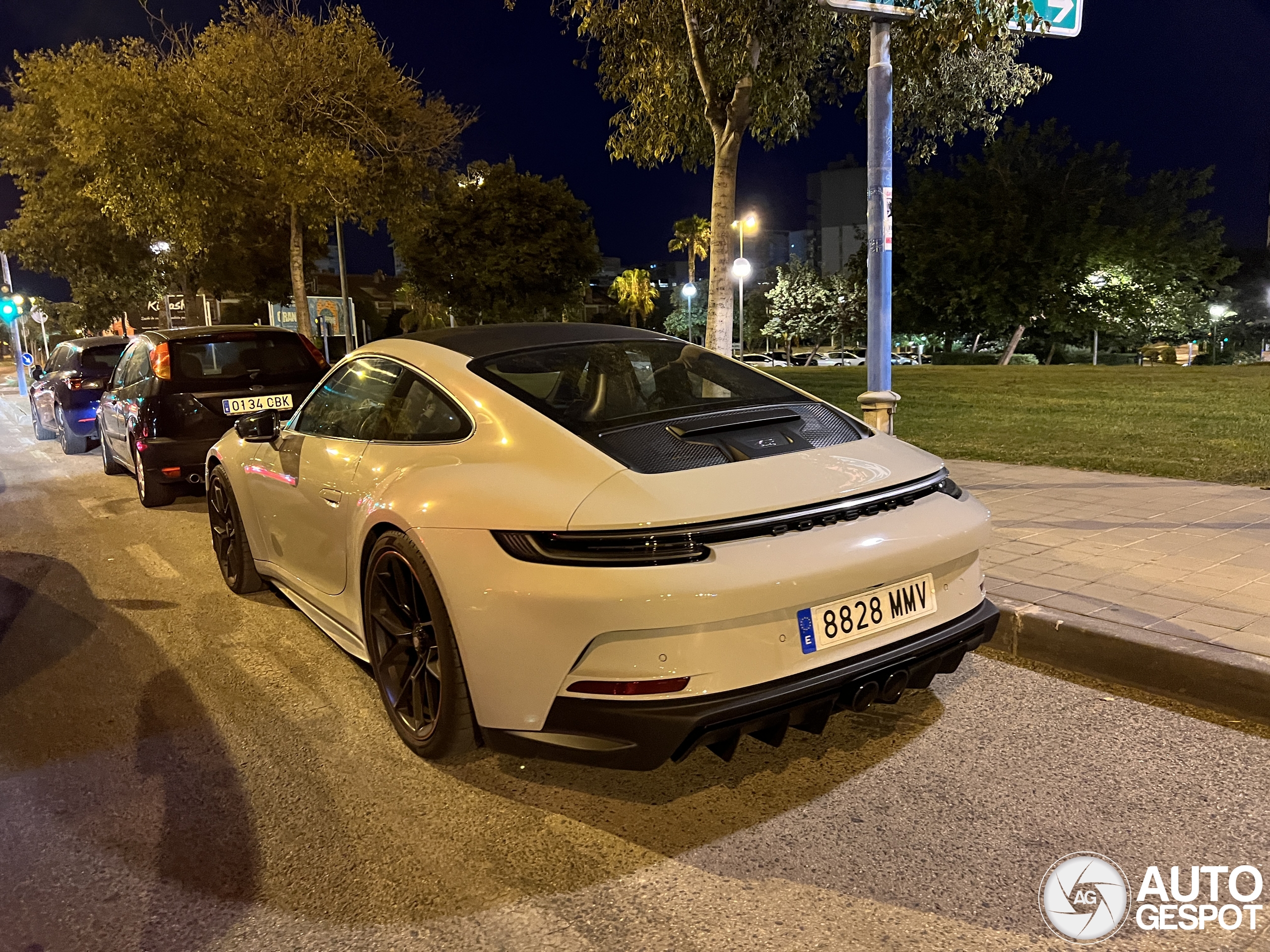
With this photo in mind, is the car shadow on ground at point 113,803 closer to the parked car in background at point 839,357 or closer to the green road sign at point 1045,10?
the green road sign at point 1045,10

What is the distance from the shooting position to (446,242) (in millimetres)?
30562

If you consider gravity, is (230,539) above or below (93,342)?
below

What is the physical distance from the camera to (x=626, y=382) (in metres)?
3.57

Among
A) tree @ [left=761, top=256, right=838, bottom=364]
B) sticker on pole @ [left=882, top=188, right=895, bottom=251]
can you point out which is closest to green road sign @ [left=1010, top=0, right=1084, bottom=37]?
sticker on pole @ [left=882, top=188, right=895, bottom=251]

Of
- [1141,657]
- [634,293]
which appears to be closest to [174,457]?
[1141,657]

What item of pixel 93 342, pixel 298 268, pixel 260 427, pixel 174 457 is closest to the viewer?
pixel 260 427

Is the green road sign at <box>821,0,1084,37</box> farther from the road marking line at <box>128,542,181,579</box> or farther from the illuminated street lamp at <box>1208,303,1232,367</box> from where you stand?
the illuminated street lamp at <box>1208,303,1232,367</box>

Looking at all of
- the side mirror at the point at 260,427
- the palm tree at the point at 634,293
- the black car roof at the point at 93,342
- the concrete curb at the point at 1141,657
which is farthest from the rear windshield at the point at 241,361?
the palm tree at the point at 634,293

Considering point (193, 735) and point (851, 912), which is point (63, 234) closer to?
point (193, 735)

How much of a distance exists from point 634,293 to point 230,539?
63.0 metres

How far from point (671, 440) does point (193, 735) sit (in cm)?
227

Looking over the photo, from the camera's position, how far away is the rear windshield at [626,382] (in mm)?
3225

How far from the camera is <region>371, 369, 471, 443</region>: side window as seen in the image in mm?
3311

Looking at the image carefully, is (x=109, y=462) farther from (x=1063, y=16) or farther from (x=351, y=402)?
(x=1063, y=16)
